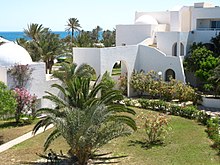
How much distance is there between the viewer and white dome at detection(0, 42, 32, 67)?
82.8ft

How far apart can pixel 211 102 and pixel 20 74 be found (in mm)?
14687

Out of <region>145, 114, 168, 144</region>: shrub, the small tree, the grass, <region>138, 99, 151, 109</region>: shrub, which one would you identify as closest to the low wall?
<region>138, 99, 151, 109</region>: shrub

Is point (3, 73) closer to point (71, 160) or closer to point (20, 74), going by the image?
point (20, 74)

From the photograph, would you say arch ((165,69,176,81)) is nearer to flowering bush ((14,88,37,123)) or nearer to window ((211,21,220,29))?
window ((211,21,220,29))

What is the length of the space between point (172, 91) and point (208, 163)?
14.5 m

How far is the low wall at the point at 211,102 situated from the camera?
94.7ft

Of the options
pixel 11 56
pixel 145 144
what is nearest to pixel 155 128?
pixel 145 144

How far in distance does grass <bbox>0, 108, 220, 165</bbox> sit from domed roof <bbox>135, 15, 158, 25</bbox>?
20328 mm

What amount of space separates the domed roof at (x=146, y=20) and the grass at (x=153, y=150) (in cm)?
2033

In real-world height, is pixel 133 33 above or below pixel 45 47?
above

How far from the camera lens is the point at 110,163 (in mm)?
15828

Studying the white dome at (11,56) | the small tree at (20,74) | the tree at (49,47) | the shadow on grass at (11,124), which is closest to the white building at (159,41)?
the white dome at (11,56)

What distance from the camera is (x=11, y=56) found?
2548 cm

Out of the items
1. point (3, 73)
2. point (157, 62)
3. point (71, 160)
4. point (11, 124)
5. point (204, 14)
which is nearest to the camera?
point (71, 160)
